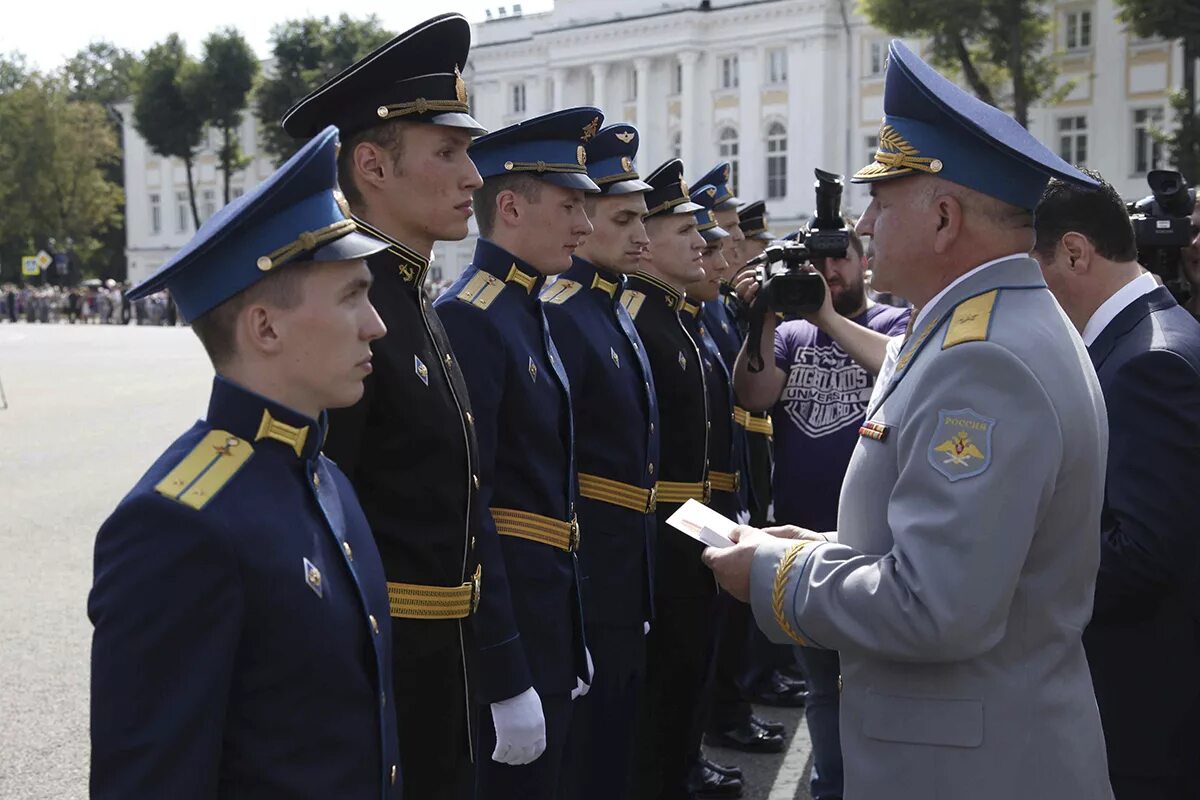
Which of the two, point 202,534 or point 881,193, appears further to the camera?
point 881,193

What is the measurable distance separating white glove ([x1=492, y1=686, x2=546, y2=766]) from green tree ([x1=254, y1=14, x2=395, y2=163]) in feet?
215

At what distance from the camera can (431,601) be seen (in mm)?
3166

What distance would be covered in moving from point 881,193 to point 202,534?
4.89 ft

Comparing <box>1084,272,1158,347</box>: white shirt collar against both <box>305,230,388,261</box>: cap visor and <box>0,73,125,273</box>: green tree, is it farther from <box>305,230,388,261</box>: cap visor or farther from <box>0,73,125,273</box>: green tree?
<box>0,73,125,273</box>: green tree

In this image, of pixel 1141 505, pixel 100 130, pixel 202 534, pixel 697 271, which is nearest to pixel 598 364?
pixel 697 271

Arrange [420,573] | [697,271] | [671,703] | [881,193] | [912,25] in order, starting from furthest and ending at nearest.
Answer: [912,25]
[697,271]
[671,703]
[420,573]
[881,193]

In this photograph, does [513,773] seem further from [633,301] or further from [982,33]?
[982,33]

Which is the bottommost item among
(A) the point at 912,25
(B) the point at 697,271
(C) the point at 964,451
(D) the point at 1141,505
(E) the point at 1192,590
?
(E) the point at 1192,590

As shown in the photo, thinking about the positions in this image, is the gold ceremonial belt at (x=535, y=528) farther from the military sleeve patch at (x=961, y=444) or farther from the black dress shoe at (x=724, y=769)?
the black dress shoe at (x=724, y=769)

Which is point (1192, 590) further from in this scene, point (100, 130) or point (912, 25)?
point (100, 130)

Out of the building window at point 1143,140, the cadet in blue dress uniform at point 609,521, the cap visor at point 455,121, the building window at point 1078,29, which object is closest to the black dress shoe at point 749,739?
the cadet in blue dress uniform at point 609,521

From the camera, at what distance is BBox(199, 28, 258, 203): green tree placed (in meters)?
68.4

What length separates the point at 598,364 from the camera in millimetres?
4512

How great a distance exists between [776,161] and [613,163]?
58246 mm
